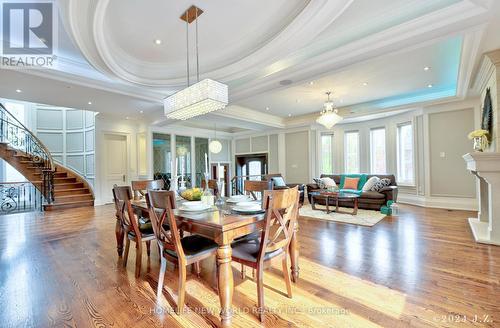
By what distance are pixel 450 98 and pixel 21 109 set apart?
1275 cm

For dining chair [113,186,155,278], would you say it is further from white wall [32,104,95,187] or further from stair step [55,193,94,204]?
white wall [32,104,95,187]

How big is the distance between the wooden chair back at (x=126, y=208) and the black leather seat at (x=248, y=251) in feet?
3.62

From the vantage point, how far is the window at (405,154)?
638cm

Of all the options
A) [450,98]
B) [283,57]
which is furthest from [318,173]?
[283,57]

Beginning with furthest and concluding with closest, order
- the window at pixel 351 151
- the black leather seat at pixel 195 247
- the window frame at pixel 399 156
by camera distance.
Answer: the window at pixel 351 151 → the window frame at pixel 399 156 → the black leather seat at pixel 195 247

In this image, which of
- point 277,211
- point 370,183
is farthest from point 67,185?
point 370,183

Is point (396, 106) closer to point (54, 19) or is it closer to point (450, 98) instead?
point (450, 98)

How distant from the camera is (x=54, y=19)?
2783 mm

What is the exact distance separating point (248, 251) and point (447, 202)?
6.08 meters

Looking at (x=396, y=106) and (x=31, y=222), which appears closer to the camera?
(x=31, y=222)

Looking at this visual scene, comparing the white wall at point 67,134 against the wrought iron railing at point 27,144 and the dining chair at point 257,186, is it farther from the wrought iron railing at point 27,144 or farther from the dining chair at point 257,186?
the dining chair at point 257,186

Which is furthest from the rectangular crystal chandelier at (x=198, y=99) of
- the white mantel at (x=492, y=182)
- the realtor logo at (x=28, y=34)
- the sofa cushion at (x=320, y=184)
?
the sofa cushion at (x=320, y=184)

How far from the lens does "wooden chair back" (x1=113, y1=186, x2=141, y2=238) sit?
229 cm

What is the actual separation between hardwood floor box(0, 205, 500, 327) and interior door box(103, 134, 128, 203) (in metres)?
3.79
